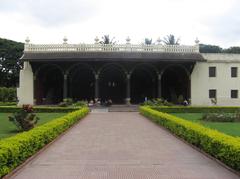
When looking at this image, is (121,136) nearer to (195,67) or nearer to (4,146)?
(4,146)

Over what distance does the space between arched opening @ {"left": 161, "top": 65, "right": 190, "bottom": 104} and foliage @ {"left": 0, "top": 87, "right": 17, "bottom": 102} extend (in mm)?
18831

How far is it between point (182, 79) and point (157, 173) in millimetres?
32581

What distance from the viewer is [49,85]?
40250 mm

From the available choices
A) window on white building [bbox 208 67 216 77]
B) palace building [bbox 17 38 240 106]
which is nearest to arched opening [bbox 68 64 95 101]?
palace building [bbox 17 38 240 106]

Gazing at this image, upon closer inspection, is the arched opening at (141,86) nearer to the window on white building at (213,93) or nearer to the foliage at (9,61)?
the window on white building at (213,93)

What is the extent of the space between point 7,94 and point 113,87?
14.6 meters

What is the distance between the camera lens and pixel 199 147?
1132cm

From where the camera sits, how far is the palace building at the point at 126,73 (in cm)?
3616

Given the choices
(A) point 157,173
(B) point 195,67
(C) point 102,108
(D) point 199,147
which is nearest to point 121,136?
(D) point 199,147

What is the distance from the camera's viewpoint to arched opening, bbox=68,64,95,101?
1575 inches

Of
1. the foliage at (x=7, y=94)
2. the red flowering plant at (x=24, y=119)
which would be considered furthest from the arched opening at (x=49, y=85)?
the red flowering plant at (x=24, y=119)

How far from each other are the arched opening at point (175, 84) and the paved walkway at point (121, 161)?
82.3 feet

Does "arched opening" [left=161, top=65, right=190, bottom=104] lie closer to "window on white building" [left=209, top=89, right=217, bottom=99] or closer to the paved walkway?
"window on white building" [left=209, top=89, right=217, bottom=99]

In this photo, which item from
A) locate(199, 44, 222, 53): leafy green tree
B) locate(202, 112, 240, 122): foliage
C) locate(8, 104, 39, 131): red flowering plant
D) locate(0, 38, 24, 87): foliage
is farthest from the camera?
locate(199, 44, 222, 53): leafy green tree
